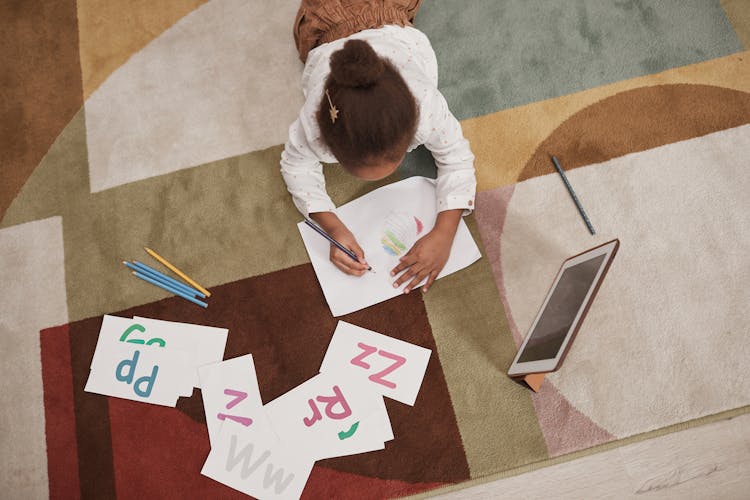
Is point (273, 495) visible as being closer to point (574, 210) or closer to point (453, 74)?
point (574, 210)

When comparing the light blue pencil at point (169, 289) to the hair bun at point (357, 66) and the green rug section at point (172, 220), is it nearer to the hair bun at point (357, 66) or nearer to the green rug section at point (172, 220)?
the green rug section at point (172, 220)

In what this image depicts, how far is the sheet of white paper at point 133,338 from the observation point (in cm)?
113

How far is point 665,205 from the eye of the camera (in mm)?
1153

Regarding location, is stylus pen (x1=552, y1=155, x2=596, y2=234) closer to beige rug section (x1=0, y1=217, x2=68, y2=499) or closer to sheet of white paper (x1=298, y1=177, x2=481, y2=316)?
sheet of white paper (x1=298, y1=177, x2=481, y2=316)

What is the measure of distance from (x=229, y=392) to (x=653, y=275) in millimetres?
869

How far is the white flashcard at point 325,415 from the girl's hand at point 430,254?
23cm

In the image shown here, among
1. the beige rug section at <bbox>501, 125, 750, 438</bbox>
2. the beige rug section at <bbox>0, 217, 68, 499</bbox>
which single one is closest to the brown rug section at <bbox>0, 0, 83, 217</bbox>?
the beige rug section at <bbox>0, 217, 68, 499</bbox>

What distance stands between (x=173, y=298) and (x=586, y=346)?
32.9 inches

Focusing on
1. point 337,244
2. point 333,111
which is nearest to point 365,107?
point 333,111

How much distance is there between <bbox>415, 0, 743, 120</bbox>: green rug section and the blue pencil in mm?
674

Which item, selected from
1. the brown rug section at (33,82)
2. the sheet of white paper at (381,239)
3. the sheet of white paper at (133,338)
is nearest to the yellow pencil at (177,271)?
the sheet of white paper at (133,338)

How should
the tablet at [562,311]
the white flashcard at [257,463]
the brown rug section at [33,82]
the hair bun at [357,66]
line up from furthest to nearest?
the brown rug section at [33,82] → the white flashcard at [257,463] → the tablet at [562,311] → the hair bun at [357,66]

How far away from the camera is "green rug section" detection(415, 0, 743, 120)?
1.23 m

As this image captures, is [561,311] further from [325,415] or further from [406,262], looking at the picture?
[325,415]
